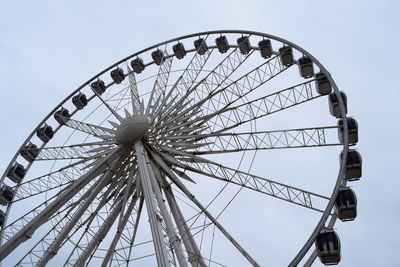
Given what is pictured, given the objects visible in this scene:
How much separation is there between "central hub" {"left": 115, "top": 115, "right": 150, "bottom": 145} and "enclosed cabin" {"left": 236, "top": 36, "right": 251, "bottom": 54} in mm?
6814

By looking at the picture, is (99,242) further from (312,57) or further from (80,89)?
(312,57)

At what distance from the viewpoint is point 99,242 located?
21.3 metres

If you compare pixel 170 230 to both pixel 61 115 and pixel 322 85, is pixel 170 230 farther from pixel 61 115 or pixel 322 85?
pixel 61 115

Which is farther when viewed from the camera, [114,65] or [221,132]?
[114,65]

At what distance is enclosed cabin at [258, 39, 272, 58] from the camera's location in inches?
984

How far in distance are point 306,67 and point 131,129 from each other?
8209 mm

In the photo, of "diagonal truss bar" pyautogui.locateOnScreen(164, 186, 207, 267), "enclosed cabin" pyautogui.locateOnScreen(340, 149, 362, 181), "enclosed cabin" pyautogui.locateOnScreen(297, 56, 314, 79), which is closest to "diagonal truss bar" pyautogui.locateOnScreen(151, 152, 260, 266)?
"diagonal truss bar" pyautogui.locateOnScreen(164, 186, 207, 267)

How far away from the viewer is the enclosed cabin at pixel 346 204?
1741 cm

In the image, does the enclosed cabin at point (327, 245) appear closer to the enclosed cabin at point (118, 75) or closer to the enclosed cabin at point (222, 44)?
the enclosed cabin at point (222, 44)

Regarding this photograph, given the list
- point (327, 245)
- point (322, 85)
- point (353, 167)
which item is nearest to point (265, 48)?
point (322, 85)

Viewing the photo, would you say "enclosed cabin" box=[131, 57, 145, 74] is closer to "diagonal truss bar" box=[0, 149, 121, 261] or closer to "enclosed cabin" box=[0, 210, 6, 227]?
"diagonal truss bar" box=[0, 149, 121, 261]

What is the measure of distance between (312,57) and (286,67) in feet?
5.69

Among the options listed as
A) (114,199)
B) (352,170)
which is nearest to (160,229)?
(114,199)

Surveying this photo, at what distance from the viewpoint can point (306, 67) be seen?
23.5 metres
